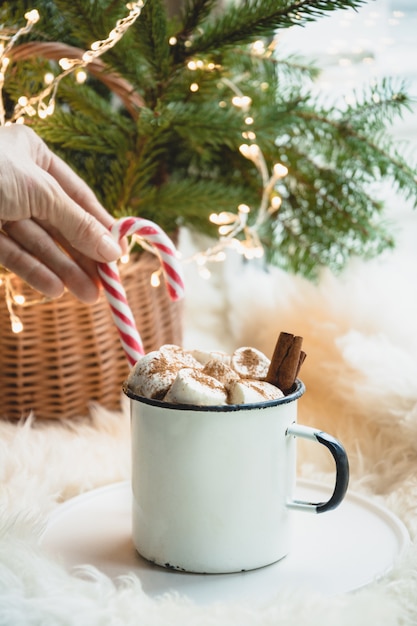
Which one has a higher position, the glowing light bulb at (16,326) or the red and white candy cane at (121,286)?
the red and white candy cane at (121,286)

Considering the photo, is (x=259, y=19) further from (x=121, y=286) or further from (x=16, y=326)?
(x=16, y=326)

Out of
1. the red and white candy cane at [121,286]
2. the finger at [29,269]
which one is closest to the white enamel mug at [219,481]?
the red and white candy cane at [121,286]

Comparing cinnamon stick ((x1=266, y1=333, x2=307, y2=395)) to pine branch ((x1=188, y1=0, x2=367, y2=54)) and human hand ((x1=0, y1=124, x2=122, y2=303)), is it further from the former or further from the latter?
pine branch ((x1=188, y1=0, x2=367, y2=54))

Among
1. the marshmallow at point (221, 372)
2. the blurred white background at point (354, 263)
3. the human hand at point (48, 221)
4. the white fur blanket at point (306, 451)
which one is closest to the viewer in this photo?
the white fur blanket at point (306, 451)

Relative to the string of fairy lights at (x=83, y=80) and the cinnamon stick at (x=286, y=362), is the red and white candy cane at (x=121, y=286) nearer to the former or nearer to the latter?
the string of fairy lights at (x=83, y=80)

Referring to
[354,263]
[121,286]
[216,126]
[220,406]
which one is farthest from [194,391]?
[354,263]

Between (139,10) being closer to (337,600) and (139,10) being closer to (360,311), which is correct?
(360,311)

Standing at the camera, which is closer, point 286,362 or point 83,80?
point 286,362

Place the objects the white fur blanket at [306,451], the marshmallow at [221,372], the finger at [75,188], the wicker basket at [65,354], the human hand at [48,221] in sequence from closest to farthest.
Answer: the white fur blanket at [306,451] → the marshmallow at [221,372] → the human hand at [48,221] → the finger at [75,188] → the wicker basket at [65,354]
